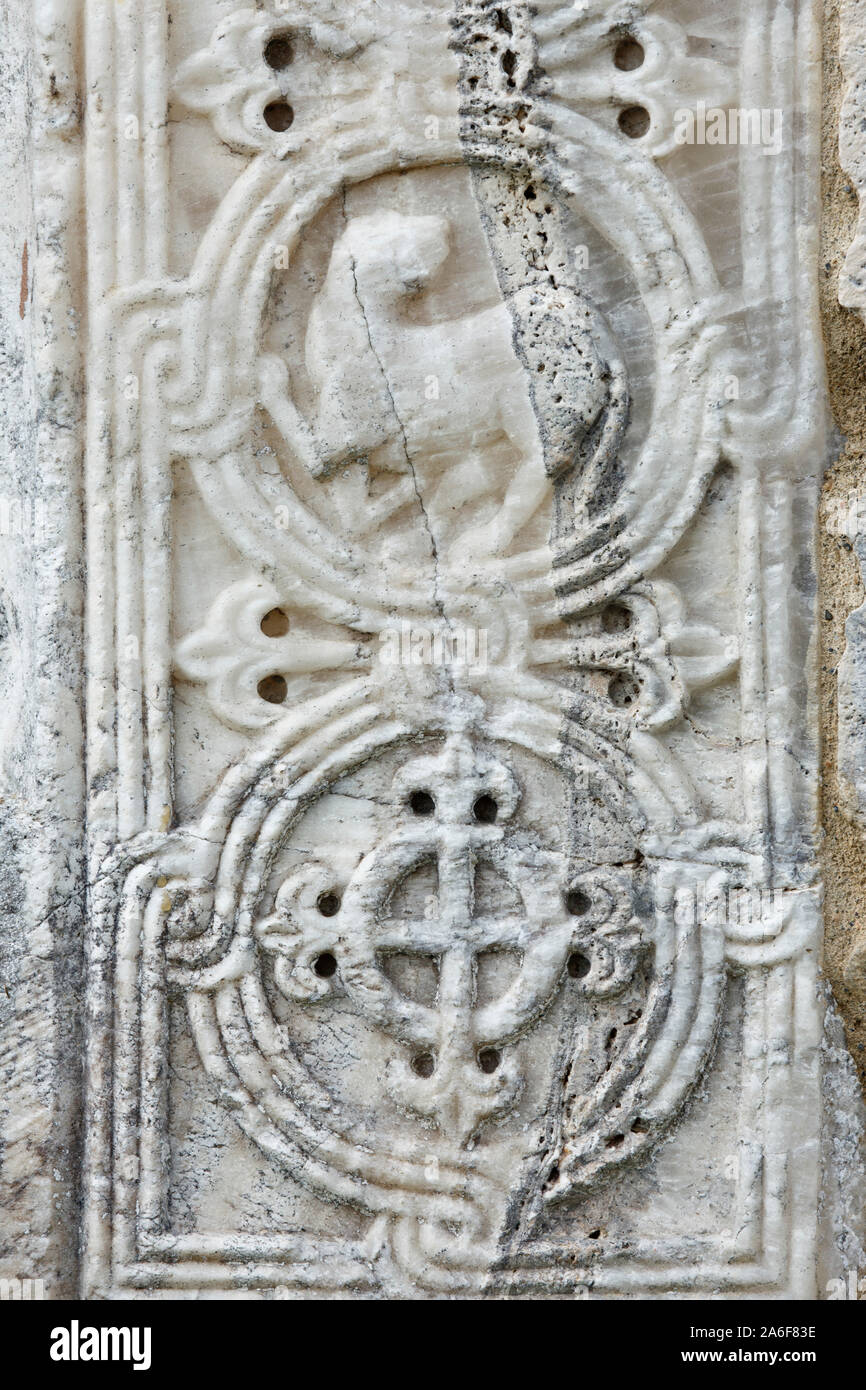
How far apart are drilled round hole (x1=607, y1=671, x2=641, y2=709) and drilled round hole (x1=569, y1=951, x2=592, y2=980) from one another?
404 millimetres

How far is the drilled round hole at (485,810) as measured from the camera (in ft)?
6.76

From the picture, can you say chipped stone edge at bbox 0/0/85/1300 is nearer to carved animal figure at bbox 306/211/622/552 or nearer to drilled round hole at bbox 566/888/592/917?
carved animal figure at bbox 306/211/622/552

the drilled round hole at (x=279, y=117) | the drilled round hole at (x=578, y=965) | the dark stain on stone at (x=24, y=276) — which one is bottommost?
the drilled round hole at (x=578, y=965)

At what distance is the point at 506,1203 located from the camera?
198 cm

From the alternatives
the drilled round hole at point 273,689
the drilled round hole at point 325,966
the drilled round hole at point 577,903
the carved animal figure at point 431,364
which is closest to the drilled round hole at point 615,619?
the carved animal figure at point 431,364

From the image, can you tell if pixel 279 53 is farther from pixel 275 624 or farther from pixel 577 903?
pixel 577 903

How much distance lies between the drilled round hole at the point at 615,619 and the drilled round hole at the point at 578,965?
524 millimetres

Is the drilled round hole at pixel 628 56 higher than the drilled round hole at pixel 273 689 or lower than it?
higher

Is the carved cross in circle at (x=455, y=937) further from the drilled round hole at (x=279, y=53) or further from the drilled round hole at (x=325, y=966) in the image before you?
the drilled round hole at (x=279, y=53)

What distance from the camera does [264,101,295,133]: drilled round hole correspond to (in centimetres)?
204

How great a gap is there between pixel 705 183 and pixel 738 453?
1.43 feet

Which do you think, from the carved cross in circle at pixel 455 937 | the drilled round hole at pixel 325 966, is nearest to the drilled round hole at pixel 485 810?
the carved cross in circle at pixel 455 937

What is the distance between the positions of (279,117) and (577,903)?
135 centimetres
